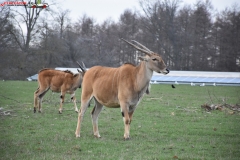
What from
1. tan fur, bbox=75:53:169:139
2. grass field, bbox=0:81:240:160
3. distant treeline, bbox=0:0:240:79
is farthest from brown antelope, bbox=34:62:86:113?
distant treeline, bbox=0:0:240:79

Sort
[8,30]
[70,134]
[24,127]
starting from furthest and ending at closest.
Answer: [8,30]
[24,127]
[70,134]

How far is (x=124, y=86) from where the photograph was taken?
32.6 ft

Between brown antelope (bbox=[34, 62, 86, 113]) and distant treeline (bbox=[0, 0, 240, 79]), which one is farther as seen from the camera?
distant treeline (bbox=[0, 0, 240, 79])

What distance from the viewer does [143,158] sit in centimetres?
746

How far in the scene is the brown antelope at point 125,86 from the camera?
387 inches

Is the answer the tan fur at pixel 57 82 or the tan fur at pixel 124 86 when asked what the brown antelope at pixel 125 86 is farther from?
the tan fur at pixel 57 82

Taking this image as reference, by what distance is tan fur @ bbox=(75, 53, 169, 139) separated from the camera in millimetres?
9836

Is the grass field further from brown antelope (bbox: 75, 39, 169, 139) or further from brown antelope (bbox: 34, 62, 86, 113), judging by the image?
brown antelope (bbox: 34, 62, 86, 113)

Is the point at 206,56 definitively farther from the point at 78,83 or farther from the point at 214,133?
the point at 214,133

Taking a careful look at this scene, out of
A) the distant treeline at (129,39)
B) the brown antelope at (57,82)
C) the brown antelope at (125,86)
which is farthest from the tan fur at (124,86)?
the distant treeline at (129,39)

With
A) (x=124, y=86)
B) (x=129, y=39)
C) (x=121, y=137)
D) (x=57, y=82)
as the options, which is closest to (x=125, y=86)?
(x=124, y=86)

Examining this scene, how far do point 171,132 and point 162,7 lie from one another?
62.4 m

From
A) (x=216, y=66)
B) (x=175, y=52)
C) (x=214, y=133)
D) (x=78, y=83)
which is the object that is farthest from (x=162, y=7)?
(x=214, y=133)

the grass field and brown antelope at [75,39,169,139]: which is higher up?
Result: brown antelope at [75,39,169,139]
